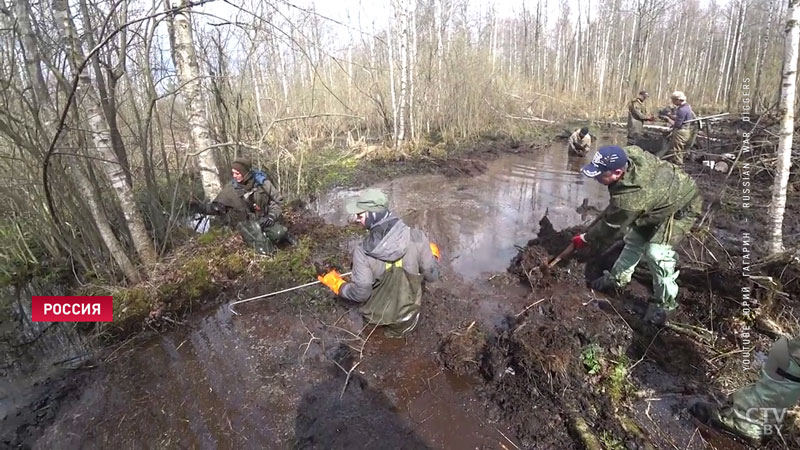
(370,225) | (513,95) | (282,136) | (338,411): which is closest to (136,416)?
(338,411)

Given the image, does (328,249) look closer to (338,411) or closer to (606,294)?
(338,411)

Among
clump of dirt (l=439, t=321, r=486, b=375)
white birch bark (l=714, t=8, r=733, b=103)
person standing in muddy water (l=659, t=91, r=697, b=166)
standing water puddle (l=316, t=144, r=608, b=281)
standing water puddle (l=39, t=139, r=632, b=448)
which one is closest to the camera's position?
standing water puddle (l=39, t=139, r=632, b=448)

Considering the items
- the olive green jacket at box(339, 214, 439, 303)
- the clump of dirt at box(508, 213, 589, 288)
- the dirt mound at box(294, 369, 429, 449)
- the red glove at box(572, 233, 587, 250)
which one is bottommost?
the dirt mound at box(294, 369, 429, 449)

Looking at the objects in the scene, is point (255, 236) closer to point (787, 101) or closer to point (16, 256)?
point (16, 256)

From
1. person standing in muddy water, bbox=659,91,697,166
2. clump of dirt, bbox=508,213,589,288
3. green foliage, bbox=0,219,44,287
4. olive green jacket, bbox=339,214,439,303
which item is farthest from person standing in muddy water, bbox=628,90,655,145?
green foliage, bbox=0,219,44,287

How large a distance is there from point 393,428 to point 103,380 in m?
2.47

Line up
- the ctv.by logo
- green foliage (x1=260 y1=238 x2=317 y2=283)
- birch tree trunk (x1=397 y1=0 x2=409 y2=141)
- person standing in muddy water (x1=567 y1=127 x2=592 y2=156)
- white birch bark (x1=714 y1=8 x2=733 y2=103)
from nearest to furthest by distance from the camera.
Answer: the ctv.by logo, green foliage (x1=260 y1=238 x2=317 y2=283), birch tree trunk (x1=397 y1=0 x2=409 y2=141), person standing in muddy water (x1=567 y1=127 x2=592 y2=156), white birch bark (x1=714 y1=8 x2=733 y2=103)

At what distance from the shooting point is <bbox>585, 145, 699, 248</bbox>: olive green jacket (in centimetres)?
323

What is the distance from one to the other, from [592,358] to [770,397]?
1012 millimetres

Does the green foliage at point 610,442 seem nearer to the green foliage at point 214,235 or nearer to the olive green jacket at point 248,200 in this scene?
the olive green jacket at point 248,200

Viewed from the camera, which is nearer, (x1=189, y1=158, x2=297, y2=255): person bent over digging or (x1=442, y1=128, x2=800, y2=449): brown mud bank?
(x1=442, y1=128, x2=800, y2=449): brown mud bank

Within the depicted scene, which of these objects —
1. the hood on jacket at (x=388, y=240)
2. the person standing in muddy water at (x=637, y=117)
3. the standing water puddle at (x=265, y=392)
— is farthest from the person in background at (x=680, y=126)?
the hood on jacket at (x=388, y=240)

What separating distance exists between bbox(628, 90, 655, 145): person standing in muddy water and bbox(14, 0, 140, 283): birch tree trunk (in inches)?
484

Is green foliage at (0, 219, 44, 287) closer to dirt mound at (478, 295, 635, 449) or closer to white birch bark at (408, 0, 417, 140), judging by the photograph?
dirt mound at (478, 295, 635, 449)
